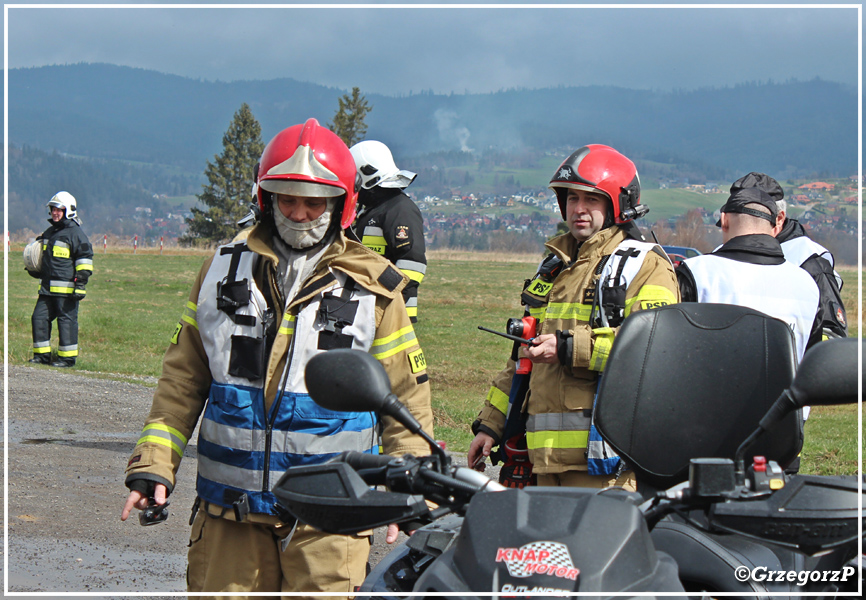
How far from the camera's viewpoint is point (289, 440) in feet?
9.93

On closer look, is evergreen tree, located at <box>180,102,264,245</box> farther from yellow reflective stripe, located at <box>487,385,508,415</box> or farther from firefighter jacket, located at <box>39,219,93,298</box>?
yellow reflective stripe, located at <box>487,385,508,415</box>

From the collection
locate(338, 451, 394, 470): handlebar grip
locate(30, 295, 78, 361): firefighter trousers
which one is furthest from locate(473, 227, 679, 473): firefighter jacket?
locate(30, 295, 78, 361): firefighter trousers

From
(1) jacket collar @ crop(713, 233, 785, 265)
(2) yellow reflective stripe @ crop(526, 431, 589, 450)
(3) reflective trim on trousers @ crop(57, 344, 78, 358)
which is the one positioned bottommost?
(3) reflective trim on trousers @ crop(57, 344, 78, 358)

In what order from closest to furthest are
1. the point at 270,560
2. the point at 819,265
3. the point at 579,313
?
the point at 270,560 < the point at 579,313 < the point at 819,265

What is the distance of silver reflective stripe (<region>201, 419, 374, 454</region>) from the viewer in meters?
3.03

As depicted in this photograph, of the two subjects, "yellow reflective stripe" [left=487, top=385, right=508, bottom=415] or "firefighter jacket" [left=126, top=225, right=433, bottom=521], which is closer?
"firefighter jacket" [left=126, top=225, right=433, bottom=521]

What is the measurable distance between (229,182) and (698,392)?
77.9 m

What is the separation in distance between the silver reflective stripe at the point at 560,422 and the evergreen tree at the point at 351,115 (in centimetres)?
5307

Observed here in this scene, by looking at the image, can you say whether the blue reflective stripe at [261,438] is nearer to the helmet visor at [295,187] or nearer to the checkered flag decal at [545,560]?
the helmet visor at [295,187]

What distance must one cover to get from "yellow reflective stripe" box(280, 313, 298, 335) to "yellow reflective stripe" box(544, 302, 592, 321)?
1.38 metres

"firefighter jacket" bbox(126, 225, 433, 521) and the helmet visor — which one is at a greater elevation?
the helmet visor

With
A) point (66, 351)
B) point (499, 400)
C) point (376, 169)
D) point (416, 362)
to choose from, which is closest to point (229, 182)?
point (66, 351)

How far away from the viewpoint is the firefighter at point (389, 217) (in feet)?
21.4

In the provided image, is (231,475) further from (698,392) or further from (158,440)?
(698,392)
